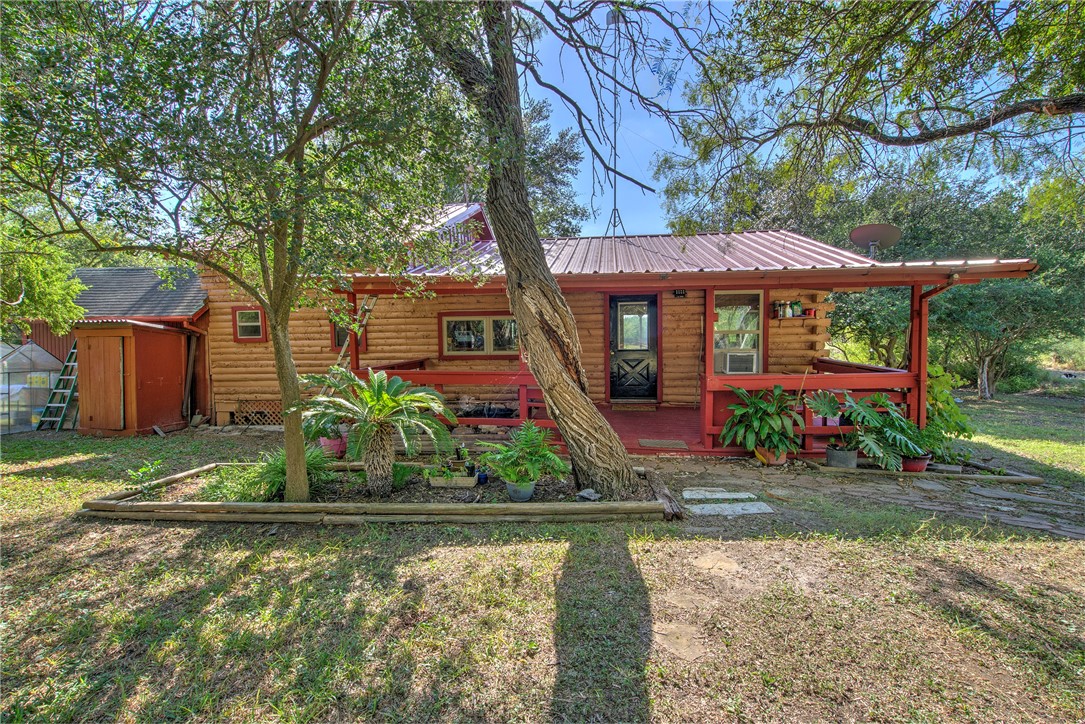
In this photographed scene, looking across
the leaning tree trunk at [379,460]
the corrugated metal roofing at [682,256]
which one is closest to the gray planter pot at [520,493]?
the leaning tree trunk at [379,460]

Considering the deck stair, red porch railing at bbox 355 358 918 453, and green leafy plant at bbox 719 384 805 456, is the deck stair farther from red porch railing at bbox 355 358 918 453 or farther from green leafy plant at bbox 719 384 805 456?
green leafy plant at bbox 719 384 805 456

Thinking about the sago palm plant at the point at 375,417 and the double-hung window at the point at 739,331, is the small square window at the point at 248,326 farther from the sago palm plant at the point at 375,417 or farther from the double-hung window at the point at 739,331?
the double-hung window at the point at 739,331

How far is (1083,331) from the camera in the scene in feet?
43.2

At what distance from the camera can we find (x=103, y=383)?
8078mm

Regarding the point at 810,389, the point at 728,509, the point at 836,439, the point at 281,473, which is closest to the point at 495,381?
the point at 281,473

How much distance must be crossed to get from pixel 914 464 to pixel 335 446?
7350 millimetres

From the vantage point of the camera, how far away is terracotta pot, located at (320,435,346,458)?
5.57 meters

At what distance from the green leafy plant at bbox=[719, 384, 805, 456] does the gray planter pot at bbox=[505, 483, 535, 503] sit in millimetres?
2914

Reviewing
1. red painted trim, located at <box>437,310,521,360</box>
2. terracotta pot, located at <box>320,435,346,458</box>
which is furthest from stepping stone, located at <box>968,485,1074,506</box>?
terracotta pot, located at <box>320,435,346,458</box>

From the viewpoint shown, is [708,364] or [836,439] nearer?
[836,439]

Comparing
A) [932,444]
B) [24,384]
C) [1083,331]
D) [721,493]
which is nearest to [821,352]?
[932,444]

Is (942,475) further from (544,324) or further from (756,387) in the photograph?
(544,324)

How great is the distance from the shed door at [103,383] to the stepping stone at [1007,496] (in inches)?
506

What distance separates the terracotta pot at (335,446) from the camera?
557cm
